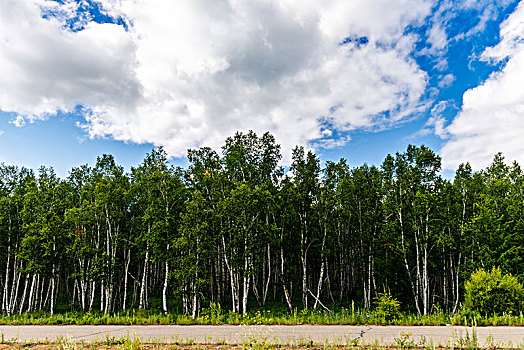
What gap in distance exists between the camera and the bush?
10984mm

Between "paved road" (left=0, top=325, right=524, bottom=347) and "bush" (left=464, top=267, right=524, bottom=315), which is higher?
"bush" (left=464, top=267, right=524, bottom=315)

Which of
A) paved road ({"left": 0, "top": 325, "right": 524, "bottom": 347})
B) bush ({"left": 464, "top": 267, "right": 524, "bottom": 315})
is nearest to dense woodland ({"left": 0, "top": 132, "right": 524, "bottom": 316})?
paved road ({"left": 0, "top": 325, "right": 524, "bottom": 347})

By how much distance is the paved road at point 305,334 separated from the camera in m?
7.43

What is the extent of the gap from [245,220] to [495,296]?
38.9 feet

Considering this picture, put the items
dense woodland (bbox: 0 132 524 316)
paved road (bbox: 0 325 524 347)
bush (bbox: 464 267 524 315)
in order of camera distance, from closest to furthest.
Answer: paved road (bbox: 0 325 524 347) → bush (bbox: 464 267 524 315) → dense woodland (bbox: 0 132 524 316)

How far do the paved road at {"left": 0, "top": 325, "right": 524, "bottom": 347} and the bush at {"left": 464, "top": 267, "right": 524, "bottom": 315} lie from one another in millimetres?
2522

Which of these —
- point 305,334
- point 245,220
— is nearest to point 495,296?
point 305,334

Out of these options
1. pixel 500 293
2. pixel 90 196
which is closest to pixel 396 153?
pixel 500 293

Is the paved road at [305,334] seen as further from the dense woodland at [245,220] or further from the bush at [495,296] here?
the dense woodland at [245,220]

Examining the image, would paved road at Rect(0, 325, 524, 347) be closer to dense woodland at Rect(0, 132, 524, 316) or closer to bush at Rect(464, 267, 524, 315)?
bush at Rect(464, 267, 524, 315)

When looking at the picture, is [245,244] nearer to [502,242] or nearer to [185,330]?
[185,330]

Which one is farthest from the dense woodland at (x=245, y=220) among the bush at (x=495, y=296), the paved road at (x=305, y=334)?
the bush at (x=495, y=296)

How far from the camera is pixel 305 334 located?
8734 mm

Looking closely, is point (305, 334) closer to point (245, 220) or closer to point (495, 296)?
point (495, 296)
